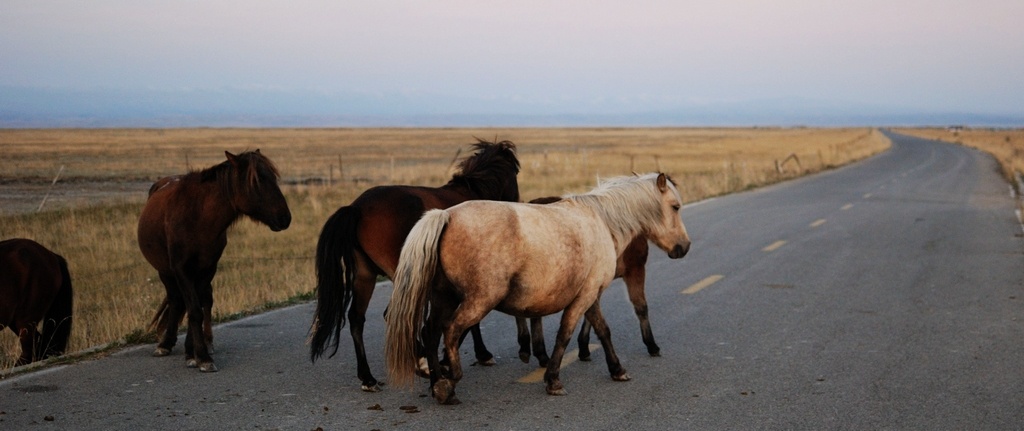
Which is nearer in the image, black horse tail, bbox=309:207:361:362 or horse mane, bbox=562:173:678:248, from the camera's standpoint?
black horse tail, bbox=309:207:361:362

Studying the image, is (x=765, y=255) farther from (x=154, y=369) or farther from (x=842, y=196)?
(x=842, y=196)

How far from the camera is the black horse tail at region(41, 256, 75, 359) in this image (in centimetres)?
786

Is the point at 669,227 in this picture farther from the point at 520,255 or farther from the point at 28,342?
the point at 28,342

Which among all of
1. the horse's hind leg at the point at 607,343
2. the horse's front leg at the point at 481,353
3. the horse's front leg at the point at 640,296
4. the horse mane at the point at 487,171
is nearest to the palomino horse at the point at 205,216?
the horse mane at the point at 487,171

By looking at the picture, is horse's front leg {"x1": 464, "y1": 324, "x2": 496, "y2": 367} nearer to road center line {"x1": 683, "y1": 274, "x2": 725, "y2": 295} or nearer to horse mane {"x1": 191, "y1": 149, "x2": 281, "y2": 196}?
horse mane {"x1": 191, "y1": 149, "x2": 281, "y2": 196}

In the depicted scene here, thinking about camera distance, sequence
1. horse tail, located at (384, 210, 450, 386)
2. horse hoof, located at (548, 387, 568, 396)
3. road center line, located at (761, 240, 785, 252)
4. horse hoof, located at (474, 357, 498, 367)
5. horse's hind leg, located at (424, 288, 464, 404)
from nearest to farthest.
A: horse tail, located at (384, 210, 450, 386) < horse's hind leg, located at (424, 288, 464, 404) < horse hoof, located at (548, 387, 568, 396) < horse hoof, located at (474, 357, 498, 367) < road center line, located at (761, 240, 785, 252)

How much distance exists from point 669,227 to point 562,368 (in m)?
1.31

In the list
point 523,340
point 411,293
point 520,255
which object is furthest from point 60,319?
point 520,255

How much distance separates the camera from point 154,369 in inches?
265

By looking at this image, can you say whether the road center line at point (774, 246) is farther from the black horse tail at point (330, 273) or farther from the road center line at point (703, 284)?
the black horse tail at point (330, 273)

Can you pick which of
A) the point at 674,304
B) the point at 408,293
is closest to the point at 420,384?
the point at 408,293

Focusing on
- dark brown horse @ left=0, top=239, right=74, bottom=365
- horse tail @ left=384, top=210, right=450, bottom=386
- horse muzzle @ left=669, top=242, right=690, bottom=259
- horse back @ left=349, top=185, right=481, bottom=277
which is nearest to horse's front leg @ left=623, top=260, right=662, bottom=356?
horse muzzle @ left=669, top=242, right=690, bottom=259

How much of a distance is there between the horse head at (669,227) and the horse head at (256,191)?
8.90 ft

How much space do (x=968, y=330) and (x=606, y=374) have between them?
3764 mm
